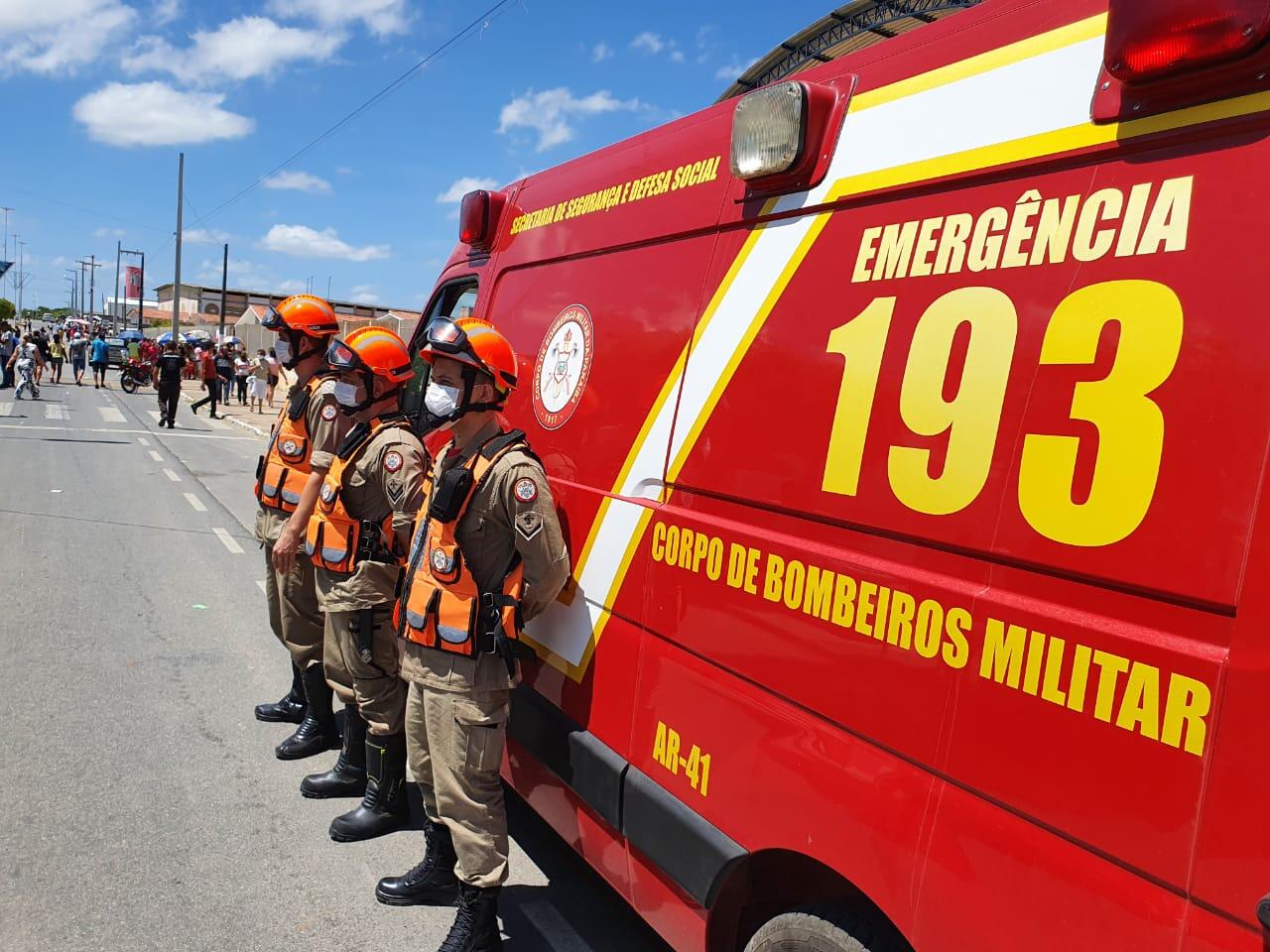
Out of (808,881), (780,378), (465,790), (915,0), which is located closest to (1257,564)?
(780,378)

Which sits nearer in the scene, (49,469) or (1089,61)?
(1089,61)

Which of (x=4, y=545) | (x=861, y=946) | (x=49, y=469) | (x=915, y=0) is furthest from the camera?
(x=49, y=469)

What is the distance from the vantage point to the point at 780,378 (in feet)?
6.78

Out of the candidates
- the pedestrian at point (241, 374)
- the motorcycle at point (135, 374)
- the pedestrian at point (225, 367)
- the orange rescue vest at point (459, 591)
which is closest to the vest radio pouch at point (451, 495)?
the orange rescue vest at point (459, 591)

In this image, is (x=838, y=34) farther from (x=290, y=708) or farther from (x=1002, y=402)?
(x=1002, y=402)

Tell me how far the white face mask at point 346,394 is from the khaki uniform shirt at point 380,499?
239 millimetres

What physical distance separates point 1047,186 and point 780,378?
0.67 meters

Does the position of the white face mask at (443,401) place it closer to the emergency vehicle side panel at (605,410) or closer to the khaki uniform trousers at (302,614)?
the emergency vehicle side panel at (605,410)

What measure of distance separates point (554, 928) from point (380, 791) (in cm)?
95

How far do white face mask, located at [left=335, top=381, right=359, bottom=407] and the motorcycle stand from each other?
95.2 ft

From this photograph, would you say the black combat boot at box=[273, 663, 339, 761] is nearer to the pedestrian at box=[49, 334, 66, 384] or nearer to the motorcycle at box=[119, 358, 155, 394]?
the motorcycle at box=[119, 358, 155, 394]

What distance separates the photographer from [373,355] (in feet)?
12.5

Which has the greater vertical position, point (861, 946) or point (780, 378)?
point (780, 378)

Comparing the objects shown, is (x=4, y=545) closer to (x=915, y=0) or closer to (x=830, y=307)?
(x=830, y=307)
